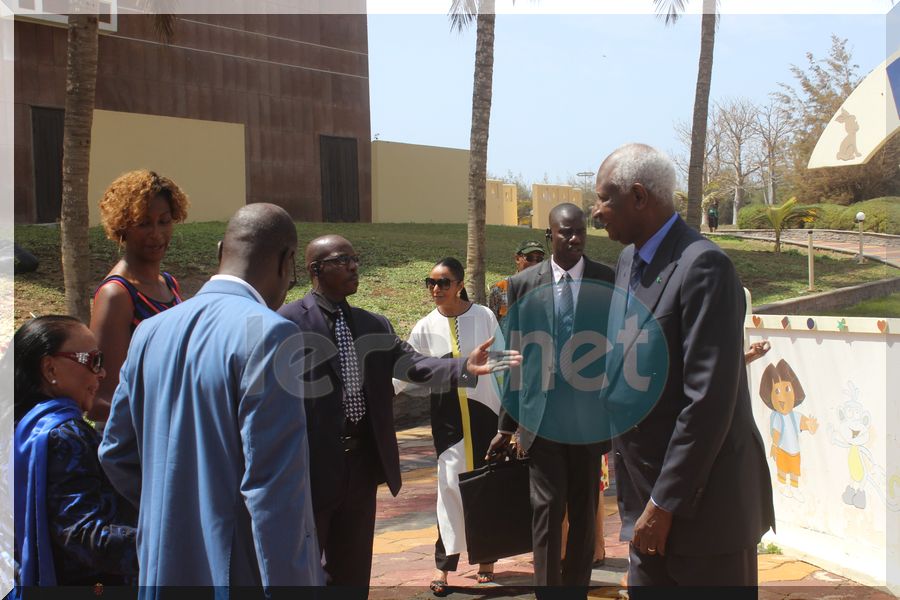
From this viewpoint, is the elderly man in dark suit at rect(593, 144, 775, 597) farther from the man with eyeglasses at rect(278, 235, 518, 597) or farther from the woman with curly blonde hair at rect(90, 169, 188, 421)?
the woman with curly blonde hair at rect(90, 169, 188, 421)

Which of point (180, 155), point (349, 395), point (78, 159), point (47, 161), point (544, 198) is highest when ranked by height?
point (544, 198)

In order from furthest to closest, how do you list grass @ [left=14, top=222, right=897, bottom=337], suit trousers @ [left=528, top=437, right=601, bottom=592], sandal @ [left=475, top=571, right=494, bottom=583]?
grass @ [left=14, top=222, right=897, bottom=337] < sandal @ [left=475, top=571, right=494, bottom=583] < suit trousers @ [left=528, top=437, right=601, bottom=592]

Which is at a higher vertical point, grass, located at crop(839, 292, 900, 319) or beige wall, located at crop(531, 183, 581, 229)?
beige wall, located at crop(531, 183, 581, 229)

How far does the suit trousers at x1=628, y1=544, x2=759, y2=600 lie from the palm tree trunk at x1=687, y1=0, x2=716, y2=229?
1696 cm

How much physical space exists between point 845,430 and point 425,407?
7.84 m

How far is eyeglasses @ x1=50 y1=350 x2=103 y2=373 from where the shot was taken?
3090 mm

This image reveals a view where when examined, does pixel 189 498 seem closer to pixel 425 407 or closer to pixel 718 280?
pixel 718 280

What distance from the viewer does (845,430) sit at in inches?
208

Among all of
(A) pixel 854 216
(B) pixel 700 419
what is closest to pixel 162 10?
(B) pixel 700 419

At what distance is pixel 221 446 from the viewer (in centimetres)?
244

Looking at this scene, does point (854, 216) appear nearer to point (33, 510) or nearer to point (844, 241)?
point (844, 241)

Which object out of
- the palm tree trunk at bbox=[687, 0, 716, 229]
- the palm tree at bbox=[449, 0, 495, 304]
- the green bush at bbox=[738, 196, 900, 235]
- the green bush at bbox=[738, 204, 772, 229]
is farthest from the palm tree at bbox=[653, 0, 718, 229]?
the green bush at bbox=[738, 204, 772, 229]

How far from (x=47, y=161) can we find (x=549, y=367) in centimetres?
1830

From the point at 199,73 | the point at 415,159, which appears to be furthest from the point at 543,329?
the point at 415,159
